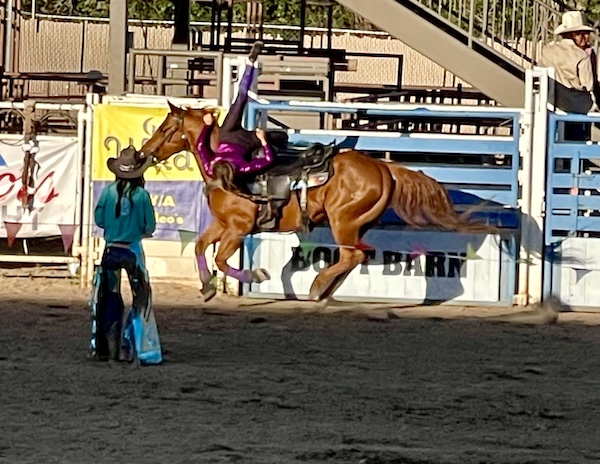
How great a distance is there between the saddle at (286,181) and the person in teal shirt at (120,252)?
3567 millimetres

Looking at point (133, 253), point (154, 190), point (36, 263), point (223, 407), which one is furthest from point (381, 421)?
point (36, 263)

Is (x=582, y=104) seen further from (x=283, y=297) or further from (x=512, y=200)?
(x=283, y=297)

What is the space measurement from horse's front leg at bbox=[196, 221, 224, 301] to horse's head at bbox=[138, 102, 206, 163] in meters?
0.81

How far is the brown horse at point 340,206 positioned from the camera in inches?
522

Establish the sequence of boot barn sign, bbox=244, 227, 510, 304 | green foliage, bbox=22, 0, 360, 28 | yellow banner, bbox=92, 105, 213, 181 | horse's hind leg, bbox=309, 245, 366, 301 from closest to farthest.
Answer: horse's hind leg, bbox=309, 245, 366, 301
boot barn sign, bbox=244, 227, 510, 304
yellow banner, bbox=92, 105, 213, 181
green foliage, bbox=22, 0, 360, 28

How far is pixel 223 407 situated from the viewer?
27.0 feet

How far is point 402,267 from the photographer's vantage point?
13961 mm

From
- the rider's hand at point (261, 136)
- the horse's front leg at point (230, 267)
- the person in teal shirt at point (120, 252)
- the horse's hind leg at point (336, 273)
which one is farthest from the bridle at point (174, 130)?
the person in teal shirt at point (120, 252)

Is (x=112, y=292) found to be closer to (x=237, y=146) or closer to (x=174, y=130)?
(x=237, y=146)

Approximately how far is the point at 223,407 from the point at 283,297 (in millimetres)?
5746

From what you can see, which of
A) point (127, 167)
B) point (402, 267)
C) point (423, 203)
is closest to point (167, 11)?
point (402, 267)

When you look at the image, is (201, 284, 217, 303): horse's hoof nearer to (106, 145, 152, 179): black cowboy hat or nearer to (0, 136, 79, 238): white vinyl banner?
(0, 136, 79, 238): white vinyl banner

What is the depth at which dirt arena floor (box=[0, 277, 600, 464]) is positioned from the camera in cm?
716

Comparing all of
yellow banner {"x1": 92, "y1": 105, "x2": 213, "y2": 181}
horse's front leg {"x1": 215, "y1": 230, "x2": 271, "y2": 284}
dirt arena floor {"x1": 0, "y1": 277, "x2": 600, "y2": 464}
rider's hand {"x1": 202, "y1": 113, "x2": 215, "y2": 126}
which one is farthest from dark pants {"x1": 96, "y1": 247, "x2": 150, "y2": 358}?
yellow banner {"x1": 92, "y1": 105, "x2": 213, "y2": 181}
